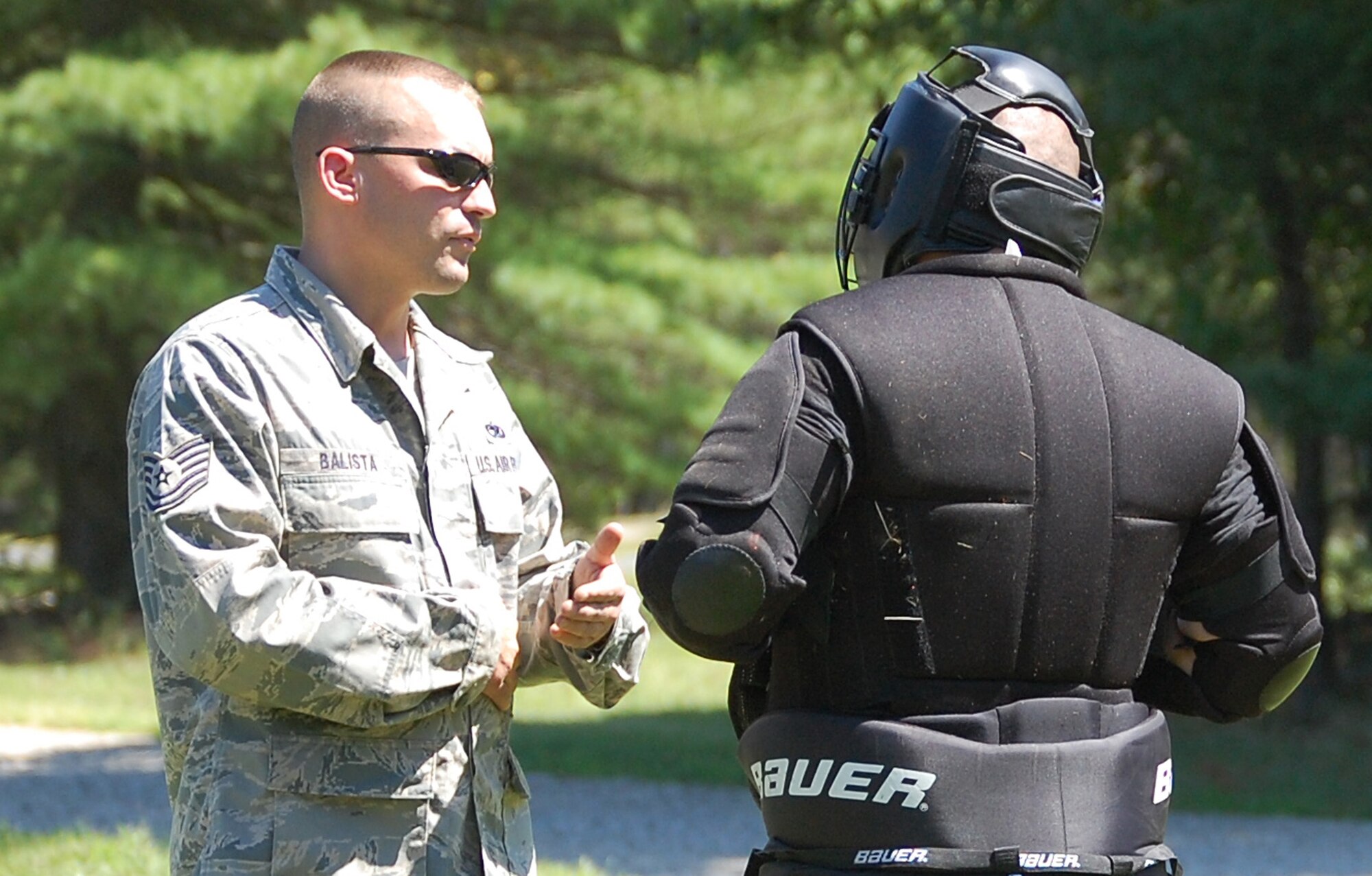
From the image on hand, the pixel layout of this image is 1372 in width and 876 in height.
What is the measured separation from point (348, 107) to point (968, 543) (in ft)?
3.81

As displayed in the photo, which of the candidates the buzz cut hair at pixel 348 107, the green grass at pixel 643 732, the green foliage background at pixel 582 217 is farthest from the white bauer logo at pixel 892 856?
the green foliage background at pixel 582 217

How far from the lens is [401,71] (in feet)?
9.26

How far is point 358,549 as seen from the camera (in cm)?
259

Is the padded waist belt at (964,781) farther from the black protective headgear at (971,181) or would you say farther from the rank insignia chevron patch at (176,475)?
the rank insignia chevron patch at (176,475)

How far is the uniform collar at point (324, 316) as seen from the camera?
2.70 meters

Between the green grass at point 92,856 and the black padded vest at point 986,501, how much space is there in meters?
3.77

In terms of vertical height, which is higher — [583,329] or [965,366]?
[965,366]

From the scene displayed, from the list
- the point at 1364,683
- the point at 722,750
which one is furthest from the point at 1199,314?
the point at 722,750

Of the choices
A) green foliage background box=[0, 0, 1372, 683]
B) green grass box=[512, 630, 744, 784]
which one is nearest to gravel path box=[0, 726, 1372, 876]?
green grass box=[512, 630, 744, 784]

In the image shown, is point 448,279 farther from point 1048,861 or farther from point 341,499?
point 1048,861

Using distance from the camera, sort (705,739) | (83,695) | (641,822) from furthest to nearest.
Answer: (83,695) → (705,739) → (641,822)

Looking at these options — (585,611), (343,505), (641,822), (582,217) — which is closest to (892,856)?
(585,611)

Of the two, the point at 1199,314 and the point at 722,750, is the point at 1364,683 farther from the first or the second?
the point at 722,750

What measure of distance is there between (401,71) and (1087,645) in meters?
1.37
